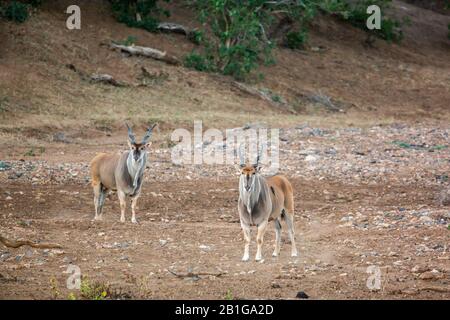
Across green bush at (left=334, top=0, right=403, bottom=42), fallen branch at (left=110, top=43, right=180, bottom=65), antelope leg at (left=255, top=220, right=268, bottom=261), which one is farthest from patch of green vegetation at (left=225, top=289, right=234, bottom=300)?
green bush at (left=334, top=0, right=403, bottom=42)

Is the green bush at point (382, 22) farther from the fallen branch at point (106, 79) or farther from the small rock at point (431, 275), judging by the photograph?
the small rock at point (431, 275)

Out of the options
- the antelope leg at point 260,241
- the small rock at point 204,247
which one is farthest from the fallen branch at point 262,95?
the antelope leg at point 260,241

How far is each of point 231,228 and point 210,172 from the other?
154 inches

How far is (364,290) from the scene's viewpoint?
9172 mm

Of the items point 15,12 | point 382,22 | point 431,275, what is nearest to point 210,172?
point 431,275

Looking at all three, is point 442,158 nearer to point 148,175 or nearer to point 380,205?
point 380,205

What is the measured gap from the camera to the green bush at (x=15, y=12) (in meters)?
27.4

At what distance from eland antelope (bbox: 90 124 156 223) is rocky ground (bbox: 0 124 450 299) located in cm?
41

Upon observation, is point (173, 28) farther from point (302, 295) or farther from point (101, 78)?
point (302, 295)

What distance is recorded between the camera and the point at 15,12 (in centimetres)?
2742

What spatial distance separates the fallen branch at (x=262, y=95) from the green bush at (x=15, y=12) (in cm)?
687

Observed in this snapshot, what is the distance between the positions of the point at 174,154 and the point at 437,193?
18.8 ft
